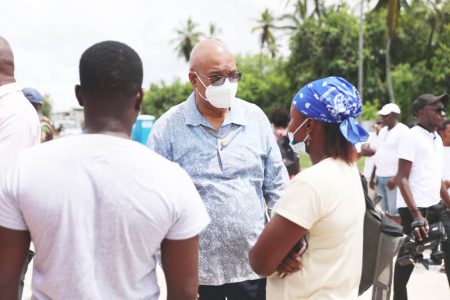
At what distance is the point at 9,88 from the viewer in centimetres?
308

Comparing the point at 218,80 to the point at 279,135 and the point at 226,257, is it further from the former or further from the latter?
the point at 279,135

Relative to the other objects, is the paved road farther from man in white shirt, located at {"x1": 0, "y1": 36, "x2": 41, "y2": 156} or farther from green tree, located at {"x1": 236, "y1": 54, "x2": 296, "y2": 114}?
green tree, located at {"x1": 236, "y1": 54, "x2": 296, "y2": 114}

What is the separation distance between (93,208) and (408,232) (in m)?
3.93

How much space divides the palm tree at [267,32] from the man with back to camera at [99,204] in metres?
48.2

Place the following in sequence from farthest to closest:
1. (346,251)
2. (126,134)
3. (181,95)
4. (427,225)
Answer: (181,95) → (427,225) → (346,251) → (126,134)

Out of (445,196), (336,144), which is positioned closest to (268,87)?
(445,196)

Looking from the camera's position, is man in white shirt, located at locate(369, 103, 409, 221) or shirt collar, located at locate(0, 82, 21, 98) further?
man in white shirt, located at locate(369, 103, 409, 221)

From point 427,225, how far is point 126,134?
354 centimetres

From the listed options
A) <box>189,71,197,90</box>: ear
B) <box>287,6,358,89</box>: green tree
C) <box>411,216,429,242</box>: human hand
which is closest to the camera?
<box>189,71,197,90</box>: ear

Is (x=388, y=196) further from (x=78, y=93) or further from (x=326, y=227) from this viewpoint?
(x=78, y=93)

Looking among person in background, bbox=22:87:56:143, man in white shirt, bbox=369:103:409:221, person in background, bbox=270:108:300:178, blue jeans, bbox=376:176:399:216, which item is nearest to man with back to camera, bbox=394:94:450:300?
person in background, bbox=270:108:300:178

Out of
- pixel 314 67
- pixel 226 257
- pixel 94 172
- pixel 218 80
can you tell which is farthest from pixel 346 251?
pixel 314 67

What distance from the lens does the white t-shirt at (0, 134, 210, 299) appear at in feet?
5.39

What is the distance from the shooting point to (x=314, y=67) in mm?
35062
